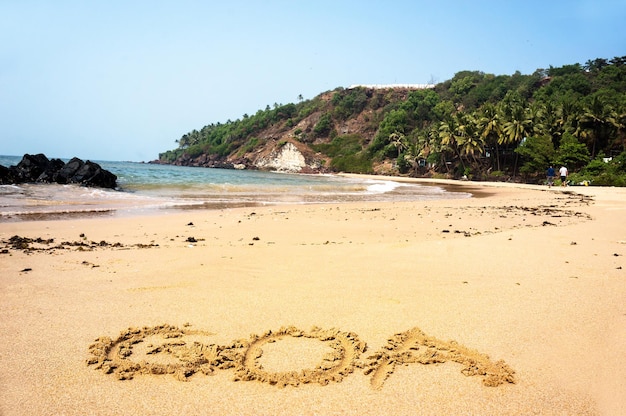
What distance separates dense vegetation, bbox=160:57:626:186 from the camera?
44.7m

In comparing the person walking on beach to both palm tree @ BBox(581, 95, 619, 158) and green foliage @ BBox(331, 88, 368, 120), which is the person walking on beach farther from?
green foliage @ BBox(331, 88, 368, 120)

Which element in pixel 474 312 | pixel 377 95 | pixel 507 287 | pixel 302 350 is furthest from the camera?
pixel 377 95

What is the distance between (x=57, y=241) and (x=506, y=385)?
313 inches

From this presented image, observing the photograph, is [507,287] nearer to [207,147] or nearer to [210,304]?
[210,304]

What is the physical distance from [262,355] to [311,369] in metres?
0.39

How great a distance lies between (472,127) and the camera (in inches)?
2173

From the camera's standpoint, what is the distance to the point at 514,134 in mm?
49219

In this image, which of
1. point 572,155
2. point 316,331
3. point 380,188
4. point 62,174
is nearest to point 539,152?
point 572,155

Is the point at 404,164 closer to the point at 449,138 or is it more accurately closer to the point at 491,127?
the point at 449,138

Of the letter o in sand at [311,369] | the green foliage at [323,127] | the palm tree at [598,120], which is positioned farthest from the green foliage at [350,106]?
the letter o in sand at [311,369]

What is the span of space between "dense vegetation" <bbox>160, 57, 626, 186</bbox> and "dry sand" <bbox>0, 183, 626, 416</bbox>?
34.6m

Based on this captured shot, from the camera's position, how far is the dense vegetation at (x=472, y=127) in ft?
147

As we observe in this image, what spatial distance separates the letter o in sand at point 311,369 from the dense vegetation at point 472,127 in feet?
120

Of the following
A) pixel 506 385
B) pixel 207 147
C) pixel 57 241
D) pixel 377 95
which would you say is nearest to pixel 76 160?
pixel 57 241
